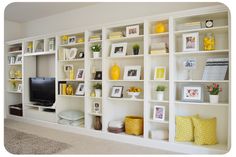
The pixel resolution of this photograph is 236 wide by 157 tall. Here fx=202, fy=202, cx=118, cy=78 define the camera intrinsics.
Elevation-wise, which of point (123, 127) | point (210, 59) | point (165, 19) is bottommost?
point (123, 127)

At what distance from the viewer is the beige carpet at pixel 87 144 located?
115 inches

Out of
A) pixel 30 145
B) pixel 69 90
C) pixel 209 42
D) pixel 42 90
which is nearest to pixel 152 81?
pixel 209 42

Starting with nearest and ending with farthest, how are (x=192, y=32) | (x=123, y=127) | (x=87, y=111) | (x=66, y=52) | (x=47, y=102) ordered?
(x=192, y=32), (x=123, y=127), (x=87, y=111), (x=66, y=52), (x=47, y=102)

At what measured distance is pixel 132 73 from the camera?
3.50 meters

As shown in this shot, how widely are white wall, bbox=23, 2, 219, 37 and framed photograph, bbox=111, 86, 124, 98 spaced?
1.34m

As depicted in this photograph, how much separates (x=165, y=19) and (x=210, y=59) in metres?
0.88

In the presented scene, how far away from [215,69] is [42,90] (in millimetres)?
3700

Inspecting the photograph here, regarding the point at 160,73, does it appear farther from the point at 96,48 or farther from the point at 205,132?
the point at 96,48

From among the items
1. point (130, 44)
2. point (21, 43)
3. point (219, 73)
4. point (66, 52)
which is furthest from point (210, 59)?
point (21, 43)

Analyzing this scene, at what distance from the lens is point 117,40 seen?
12.0 feet

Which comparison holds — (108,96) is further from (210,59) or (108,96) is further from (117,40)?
(210,59)

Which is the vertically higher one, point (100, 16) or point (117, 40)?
point (100, 16)

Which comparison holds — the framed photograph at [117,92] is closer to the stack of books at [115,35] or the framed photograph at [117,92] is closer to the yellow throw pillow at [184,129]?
the stack of books at [115,35]

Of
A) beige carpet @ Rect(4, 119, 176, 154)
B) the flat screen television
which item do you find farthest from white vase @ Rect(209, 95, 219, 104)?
the flat screen television
